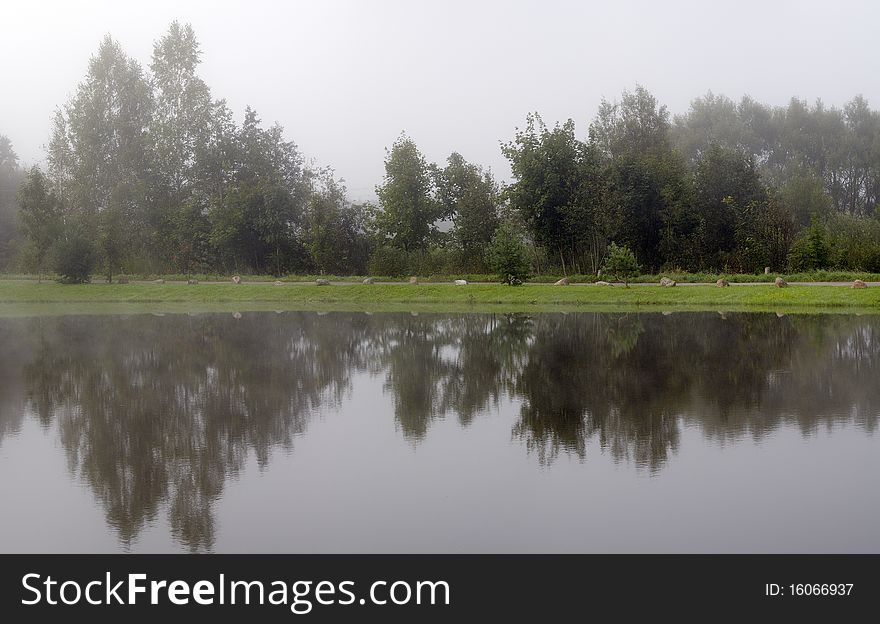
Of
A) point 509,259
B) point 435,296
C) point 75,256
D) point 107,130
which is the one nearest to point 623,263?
point 509,259

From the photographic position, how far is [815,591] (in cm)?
593

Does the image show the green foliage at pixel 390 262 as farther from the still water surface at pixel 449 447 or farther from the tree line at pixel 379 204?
the still water surface at pixel 449 447

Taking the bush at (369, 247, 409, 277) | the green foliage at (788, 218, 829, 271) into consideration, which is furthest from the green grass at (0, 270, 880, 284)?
the green foliage at (788, 218, 829, 271)

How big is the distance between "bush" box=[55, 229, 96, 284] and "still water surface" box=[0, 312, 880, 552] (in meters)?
22.1

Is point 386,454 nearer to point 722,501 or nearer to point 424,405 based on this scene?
point 424,405

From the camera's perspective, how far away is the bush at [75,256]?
132ft

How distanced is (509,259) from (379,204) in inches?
423

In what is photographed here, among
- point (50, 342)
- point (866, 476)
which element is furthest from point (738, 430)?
point (50, 342)

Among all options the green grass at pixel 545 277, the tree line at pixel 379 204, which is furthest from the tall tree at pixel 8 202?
the green grass at pixel 545 277

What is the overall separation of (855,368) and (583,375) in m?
5.09

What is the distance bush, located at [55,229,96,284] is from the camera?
4019 centimetres

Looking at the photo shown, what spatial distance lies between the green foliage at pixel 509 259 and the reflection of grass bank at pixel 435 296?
848mm

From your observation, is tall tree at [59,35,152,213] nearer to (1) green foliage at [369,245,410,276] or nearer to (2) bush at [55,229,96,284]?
(2) bush at [55,229,96,284]

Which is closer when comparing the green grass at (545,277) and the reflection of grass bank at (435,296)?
the reflection of grass bank at (435,296)
